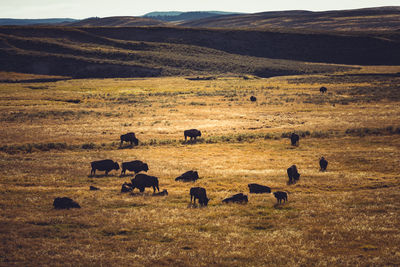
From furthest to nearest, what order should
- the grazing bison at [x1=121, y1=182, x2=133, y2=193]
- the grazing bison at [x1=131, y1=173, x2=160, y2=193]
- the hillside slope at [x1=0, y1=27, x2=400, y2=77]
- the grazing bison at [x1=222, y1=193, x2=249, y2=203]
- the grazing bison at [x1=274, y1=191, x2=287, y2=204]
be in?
the hillside slope at [x1=0, y1=27, x2=400, y2=77] < the grazing bison at [x1=131, y1=173, x2=160, y2=193] < the grazing bison at [x1=121, y1=182, x2=133, y2=193] < the grazing bison at [x1=222, y1=193, x2=249, y2=203] < the grazing bison at [x1=274, y1=191, x2=287, y2=204]

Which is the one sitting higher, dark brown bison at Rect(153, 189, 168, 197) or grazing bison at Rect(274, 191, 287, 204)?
grazing bison at Rect(274, 191, 287, 204)

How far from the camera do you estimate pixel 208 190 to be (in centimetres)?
2105

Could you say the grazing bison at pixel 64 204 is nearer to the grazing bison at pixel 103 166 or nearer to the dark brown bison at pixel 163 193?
the dark brown bison at pixel 163 193

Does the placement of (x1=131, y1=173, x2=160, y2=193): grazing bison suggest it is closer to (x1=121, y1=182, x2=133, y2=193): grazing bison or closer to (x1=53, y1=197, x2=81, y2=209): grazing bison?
(x1=121, y1=182, x2=133, y2=193): grazing bison

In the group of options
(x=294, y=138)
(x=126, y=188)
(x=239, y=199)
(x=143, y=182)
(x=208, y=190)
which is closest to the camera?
(x=239, y=199)

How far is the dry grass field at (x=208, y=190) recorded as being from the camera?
12.6 meters

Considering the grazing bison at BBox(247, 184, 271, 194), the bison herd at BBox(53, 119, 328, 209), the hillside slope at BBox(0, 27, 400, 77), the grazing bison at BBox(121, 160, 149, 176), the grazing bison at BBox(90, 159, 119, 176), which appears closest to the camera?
the bison herd at BBox(53, 119, 328, 209)

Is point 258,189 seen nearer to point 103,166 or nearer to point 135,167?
point 135,167

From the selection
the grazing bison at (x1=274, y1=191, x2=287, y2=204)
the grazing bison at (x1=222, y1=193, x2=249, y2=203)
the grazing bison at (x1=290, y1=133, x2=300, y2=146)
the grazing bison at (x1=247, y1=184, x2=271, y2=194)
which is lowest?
the grazing bison at (x1=290, y1=133, x2=300, y2=146)

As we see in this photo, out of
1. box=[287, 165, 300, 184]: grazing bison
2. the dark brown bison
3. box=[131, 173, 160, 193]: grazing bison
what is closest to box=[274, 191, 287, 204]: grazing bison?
box=[287, 165, 300, 184]: grazing bison

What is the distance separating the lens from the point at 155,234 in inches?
559

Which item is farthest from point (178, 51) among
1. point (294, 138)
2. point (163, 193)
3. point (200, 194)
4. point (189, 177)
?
point (200, 194)

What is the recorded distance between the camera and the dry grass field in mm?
12641

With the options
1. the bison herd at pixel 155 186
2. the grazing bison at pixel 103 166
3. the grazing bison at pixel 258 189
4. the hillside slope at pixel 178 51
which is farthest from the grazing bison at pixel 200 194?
the hillside slope at pixel 178 51
